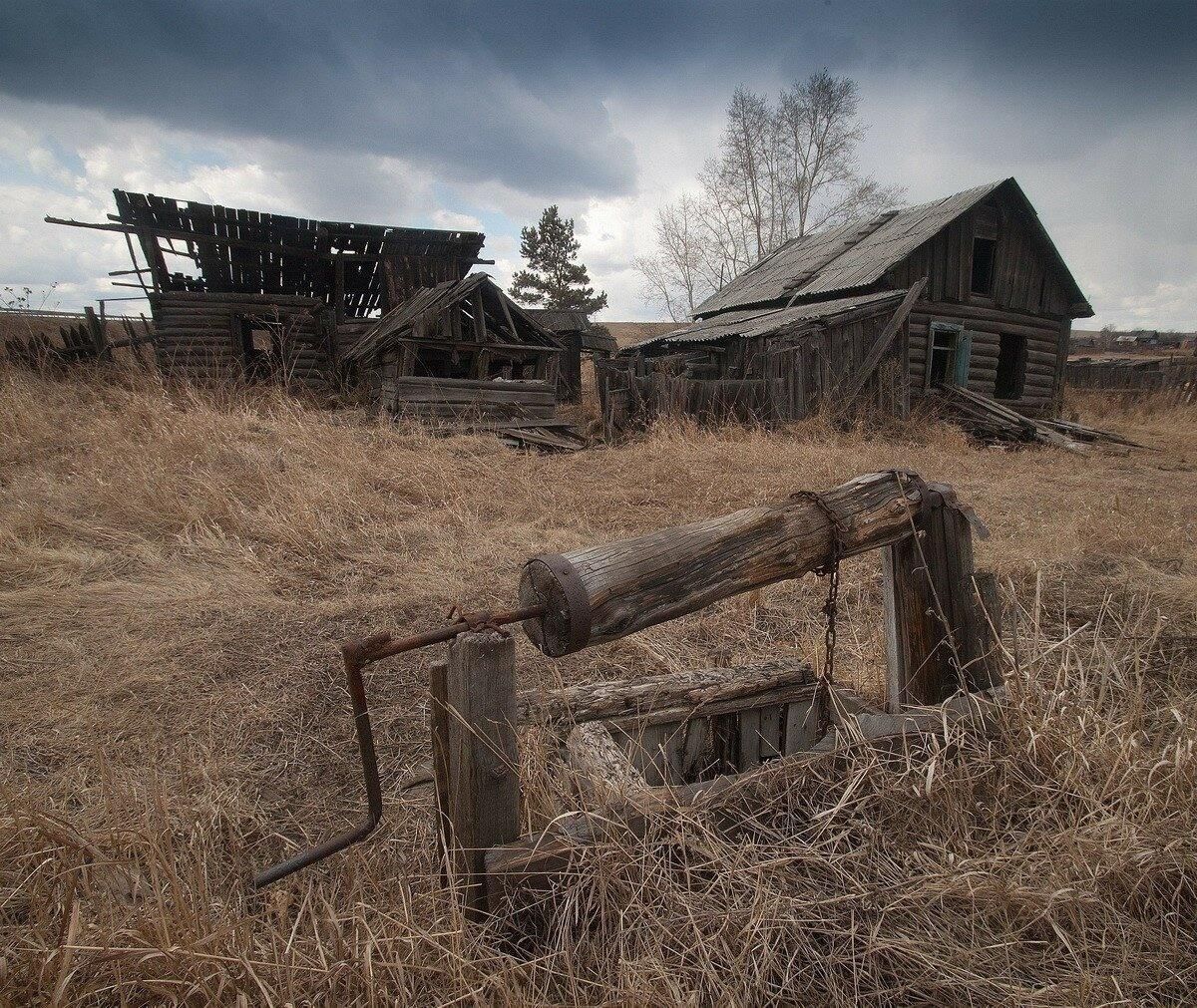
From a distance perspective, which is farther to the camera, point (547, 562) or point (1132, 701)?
point (1132, 701)

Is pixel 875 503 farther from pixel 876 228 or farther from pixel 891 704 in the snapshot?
pixel 876 228

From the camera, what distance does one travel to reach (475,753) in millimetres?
1511

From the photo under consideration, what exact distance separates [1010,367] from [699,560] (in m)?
18.8

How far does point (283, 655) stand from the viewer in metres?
3.78

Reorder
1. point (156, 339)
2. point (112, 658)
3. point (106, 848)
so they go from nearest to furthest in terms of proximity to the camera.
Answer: point (106, 848) < point (112, 658) < point (156, 339)

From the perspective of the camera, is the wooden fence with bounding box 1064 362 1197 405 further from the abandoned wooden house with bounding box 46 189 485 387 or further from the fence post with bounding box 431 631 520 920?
the fence post with bounding box 431 631 520 920

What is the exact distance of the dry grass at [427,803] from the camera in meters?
1.52

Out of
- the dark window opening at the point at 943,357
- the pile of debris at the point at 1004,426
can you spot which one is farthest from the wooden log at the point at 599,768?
the dark window opening at the point at 943,357

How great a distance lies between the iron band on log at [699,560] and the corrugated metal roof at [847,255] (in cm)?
1377

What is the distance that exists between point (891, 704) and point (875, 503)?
2.78ft

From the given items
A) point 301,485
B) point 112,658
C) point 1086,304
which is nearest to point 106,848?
point 112,658

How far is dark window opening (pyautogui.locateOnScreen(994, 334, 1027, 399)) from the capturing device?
16.3 m

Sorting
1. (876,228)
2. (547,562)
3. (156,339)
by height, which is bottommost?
(547,562)

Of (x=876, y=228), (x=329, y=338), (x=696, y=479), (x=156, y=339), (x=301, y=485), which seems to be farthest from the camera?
(x=876, y=228)
